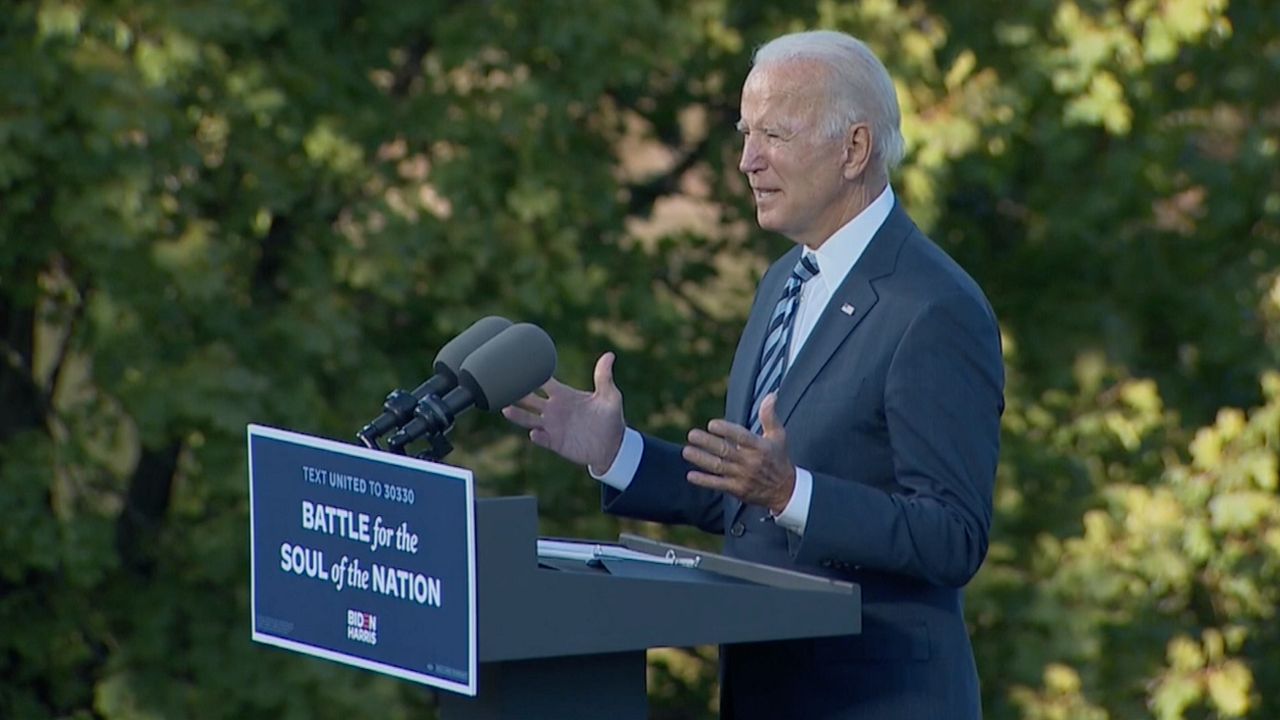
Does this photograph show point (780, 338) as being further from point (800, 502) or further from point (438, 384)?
point (438, 384)

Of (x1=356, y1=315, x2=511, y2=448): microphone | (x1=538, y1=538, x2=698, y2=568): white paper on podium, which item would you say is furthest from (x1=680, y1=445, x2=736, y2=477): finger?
(x1=356, y1=315, x2=511, y2=448): microphone

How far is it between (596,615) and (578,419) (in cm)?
60

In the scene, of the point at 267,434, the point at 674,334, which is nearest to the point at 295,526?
the point at 267,434

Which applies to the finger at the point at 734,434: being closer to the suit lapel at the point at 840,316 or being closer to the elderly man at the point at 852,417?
the elderly man at the point at 852,417

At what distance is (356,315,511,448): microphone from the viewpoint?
96.4 inches

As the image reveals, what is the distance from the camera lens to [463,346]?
265 centimetres

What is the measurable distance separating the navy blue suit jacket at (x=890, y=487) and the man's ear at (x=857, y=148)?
106mm

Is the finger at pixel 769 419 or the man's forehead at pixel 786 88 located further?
the man's forehead at pixel 786 88

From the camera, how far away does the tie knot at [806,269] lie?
2.94 m

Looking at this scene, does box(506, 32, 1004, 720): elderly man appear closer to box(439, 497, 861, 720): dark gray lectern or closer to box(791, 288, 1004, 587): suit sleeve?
box(791, 288, 1004, 587): suit sleeve

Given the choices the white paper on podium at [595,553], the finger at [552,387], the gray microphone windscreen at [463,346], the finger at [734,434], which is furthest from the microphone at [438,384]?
the finger at [734,434]

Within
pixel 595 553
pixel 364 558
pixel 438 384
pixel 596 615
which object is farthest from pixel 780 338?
pixel 364 558

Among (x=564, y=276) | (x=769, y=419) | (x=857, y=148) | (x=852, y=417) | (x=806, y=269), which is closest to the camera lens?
(x=769, y=419)

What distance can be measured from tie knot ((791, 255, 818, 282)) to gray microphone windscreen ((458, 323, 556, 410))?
0.47m
